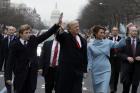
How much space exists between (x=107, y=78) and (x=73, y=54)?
1.97 meters

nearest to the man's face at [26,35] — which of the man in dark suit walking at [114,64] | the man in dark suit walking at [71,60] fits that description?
the man in dark suit walking at [71,60]

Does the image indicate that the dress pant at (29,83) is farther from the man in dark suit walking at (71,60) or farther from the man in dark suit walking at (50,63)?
the man in dark suit walking at (50,63)

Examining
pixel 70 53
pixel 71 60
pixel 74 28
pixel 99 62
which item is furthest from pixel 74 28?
pixel 99 62

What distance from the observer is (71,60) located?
10.5 m

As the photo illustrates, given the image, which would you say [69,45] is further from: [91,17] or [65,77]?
[91,17]

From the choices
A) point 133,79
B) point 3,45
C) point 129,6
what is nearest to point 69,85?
point 133,79

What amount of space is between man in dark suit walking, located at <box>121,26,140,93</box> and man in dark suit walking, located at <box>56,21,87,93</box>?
321cm

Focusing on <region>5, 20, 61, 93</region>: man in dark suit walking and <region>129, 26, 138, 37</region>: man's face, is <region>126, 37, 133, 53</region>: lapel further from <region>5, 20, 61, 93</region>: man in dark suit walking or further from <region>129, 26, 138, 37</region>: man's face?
<region>5, 20, 61, 93</region>: man in dark suit walking

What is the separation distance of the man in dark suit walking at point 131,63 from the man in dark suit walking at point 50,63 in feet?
5.52

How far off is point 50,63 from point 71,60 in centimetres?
285

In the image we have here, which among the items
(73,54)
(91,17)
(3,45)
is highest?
(73,54)

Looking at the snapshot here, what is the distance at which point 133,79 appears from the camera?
13641 mm

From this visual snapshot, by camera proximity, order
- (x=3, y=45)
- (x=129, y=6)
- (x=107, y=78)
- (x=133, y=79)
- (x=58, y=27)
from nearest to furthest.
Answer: (x=58, y=27) → (x=107, y=78) → (x=133, y=79) → (x=3, y=45) → (x=129, y=6)

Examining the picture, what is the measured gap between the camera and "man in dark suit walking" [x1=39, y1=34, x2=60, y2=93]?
521 inches
